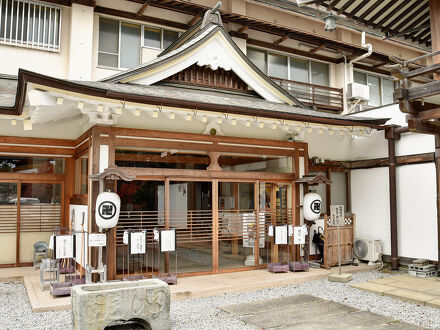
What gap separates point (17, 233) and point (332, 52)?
11803 mm

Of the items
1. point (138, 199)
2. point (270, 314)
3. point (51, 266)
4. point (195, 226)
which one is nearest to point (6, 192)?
point (51, 266)

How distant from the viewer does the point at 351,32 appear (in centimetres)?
1454

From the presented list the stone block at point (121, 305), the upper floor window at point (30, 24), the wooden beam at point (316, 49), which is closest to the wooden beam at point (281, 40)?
the wooden beam at point (316, 49)

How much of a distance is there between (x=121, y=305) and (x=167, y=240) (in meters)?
2.53

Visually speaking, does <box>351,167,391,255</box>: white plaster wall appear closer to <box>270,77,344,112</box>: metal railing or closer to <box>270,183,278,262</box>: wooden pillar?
<box>270,183,278,262</box>: wooden pillar

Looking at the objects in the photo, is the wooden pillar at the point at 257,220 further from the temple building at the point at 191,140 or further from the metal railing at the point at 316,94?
the metal railing at the point at 316,94

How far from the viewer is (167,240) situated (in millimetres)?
7359

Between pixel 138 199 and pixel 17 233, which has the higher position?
pixel 138 199

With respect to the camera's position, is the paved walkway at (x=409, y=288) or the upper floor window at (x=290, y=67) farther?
the upper floor window at (x=290, y=67)

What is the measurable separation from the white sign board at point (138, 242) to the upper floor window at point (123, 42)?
227 inches

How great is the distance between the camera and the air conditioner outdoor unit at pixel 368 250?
9.62 metres

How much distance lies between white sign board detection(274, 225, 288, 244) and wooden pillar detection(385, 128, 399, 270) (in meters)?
2.81

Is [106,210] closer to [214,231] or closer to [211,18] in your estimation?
[214,231]

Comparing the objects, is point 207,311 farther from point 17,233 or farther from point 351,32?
point 351,32
